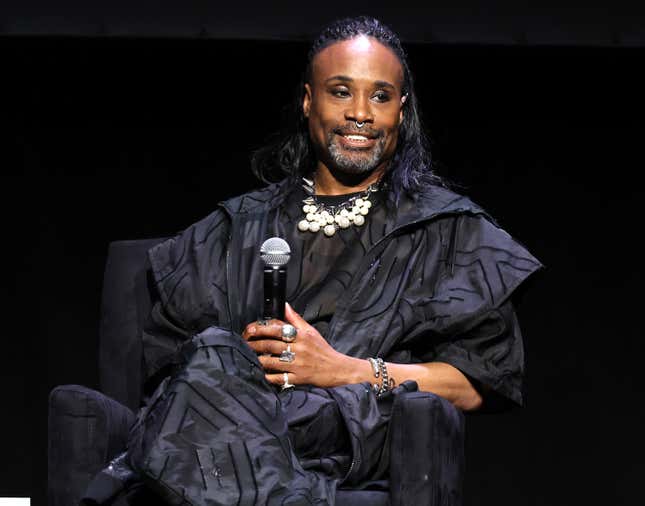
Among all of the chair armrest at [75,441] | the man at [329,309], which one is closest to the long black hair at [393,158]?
the man at [329,309]

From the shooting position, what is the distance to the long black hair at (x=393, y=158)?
3252 mm

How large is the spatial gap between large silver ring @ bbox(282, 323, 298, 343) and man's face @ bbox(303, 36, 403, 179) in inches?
19.4

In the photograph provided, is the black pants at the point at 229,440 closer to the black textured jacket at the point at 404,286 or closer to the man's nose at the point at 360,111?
the black textured jacket at the point at 404,286

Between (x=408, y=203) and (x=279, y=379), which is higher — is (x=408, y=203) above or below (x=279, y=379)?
above

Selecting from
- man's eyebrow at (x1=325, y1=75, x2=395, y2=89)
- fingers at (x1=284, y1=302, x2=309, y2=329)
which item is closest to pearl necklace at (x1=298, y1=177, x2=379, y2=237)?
man's eyebrow at (x1=325, y1=75, x2=395, y2=89)

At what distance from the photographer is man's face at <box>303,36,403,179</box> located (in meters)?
3.17

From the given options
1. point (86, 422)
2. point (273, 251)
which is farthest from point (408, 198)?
point (86, 422)

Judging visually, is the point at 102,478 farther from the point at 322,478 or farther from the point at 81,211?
the point at 81,211

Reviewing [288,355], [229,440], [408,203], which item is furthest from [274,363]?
[408,203]

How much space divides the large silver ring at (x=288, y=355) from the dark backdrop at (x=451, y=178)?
133 cm

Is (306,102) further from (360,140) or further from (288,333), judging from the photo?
(288,333)

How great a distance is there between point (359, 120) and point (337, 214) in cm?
20

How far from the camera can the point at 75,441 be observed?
109 inches

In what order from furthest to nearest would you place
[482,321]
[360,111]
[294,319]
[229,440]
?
[360,111] < [482,321] < [294,319] < [229,440]
